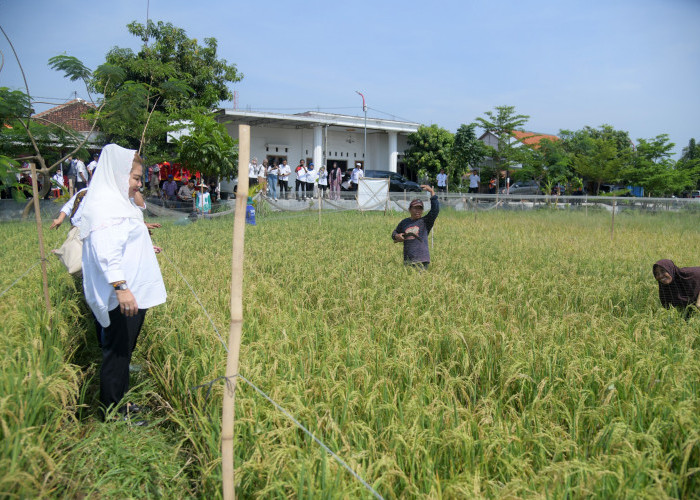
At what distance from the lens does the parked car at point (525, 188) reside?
32312mm

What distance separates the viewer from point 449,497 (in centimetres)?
225

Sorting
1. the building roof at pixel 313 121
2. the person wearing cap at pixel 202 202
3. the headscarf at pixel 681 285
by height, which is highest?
the building roof at pixel 313 121

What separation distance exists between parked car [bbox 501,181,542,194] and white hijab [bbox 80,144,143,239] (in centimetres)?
3099

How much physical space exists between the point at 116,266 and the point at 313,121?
25.4m

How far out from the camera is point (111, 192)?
3.17 metres

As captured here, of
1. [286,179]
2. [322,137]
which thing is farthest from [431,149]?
[286,179]

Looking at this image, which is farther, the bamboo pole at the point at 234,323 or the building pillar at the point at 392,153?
the building pillar at the point at 392,153

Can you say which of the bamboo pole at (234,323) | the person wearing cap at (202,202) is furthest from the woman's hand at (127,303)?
the person wearing cap at (202,202)

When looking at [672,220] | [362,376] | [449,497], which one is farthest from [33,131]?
[672,220]

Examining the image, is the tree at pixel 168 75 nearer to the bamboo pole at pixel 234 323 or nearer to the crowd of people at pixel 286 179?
the crowd of people at pixel 286 179

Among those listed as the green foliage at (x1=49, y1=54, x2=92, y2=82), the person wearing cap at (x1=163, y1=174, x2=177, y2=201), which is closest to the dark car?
the person wearing cap at (x1=163, y1=174, x2=177, y2=201)

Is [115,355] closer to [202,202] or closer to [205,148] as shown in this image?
[202,202]

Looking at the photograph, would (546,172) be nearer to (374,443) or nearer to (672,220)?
(672,220)

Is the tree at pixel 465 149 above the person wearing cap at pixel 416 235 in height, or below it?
above
